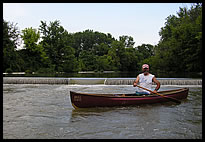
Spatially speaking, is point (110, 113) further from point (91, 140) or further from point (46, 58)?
point (46, 58)

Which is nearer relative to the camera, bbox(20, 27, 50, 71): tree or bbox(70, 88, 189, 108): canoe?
bbox(70, 88, 189, 108): canoe

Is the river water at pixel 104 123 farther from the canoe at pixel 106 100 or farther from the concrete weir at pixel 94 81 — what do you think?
the concrete weir at pixel 94 81

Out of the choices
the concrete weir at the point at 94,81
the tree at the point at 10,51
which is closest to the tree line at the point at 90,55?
the tree at the point at 10,51

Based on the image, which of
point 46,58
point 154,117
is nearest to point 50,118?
point 154,117

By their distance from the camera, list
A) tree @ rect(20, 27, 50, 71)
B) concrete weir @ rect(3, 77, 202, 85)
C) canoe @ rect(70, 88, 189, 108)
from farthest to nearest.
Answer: tree @ rect(20, 27, 50, 71) → concrete weir @ rect(3, 77, 202, 85) → canoe @ rect(70, 88, 189, 108)

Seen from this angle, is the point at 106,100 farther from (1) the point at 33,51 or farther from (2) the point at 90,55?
(2) the point at 90,55

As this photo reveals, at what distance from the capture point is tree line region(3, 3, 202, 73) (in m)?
35.7

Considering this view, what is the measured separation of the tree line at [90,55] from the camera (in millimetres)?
35719

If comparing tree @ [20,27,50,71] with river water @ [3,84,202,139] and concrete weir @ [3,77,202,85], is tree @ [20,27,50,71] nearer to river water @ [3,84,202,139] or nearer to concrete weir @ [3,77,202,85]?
concrete weir @ [3,77,202,85]

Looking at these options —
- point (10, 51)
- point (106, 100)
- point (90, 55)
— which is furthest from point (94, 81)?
point (90, 55)

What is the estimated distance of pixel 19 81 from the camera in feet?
63.6

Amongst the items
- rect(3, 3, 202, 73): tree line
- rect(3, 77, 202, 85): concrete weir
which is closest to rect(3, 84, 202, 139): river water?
rect(3, 77, 202, 85): concrete weir

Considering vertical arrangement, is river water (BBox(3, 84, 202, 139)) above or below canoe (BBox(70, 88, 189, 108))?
below

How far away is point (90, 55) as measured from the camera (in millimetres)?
57688
